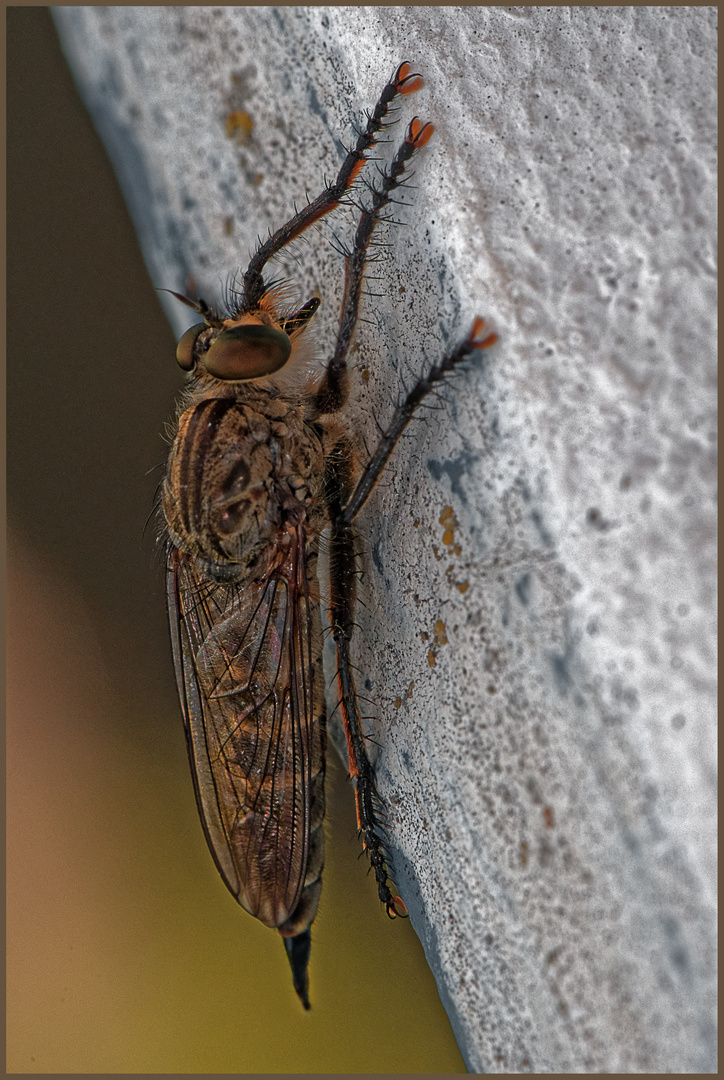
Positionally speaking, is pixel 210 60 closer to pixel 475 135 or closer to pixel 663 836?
pixel 475 135

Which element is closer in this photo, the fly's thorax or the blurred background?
the fly's thorax

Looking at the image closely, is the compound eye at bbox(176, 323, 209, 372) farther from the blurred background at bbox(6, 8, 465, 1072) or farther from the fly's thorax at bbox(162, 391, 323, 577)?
the blurred background at bbox(6, 8, 465, 1072)

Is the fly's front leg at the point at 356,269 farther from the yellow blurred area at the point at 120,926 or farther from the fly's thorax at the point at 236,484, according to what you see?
the yellow blurred area at the point at 120,926

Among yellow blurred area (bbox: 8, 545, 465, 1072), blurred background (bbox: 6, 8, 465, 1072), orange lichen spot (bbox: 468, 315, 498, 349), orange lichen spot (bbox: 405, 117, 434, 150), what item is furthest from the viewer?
blurred background (bbox: 6, 8, 465, 1072)

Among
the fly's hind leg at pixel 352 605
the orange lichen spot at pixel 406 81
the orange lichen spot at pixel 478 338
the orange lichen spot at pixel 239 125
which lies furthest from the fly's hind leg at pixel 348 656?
the orange lichen spot at pixel 239 125

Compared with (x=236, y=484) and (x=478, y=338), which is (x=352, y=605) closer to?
(x=236, y=484)

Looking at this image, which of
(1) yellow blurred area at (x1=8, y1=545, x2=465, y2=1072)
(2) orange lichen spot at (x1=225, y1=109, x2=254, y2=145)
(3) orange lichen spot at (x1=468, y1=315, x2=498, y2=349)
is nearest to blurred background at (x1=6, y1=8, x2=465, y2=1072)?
(1) yellow blurred area at (x1=8, y1=545, x2=465, y2=1072)

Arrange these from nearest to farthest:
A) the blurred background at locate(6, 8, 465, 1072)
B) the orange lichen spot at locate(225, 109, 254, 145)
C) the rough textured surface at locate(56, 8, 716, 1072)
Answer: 1. the rough textured surface at locate(56, 8, 716, 1072)
2. the orange lichen spot at locate(225, 109, 254, 145)
3. the blurred background at locate(6, 8, 465, 1072)

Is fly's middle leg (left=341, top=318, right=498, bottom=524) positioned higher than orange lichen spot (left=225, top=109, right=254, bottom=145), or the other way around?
orange lichen spot (left=225, top=109, right=254, bottom=145)

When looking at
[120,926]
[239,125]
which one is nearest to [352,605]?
[239,125]
